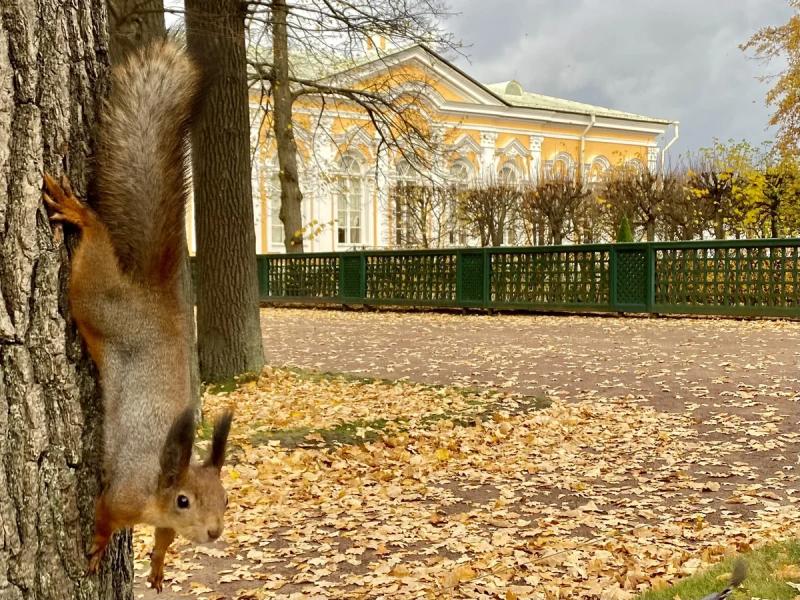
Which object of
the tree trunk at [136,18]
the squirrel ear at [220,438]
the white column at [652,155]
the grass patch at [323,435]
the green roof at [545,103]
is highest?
the green roof at [545,103]

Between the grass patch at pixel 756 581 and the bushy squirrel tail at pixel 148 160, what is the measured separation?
9.27 ft

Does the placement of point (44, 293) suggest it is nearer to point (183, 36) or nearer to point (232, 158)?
point (183, 36)

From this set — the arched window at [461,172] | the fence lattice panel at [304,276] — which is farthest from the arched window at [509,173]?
the fence lattice panel at [304,276]

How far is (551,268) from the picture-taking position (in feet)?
71.8

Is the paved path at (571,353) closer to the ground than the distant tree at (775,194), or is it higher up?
closer to the ground

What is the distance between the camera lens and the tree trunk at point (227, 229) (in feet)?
31.2

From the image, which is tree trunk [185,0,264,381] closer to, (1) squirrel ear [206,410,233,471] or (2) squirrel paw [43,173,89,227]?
(1) squirrel ear [206,410,233,471]

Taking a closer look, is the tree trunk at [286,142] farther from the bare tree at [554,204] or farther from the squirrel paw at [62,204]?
the squirrel paw at [62,204]

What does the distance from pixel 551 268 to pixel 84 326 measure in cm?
2047

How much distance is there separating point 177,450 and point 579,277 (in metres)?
20.1

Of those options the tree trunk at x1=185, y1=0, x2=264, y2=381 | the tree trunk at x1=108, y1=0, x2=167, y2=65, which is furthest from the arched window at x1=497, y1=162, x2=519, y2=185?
the tree trunk at x1=108, y1=0, x2=167, y2=65

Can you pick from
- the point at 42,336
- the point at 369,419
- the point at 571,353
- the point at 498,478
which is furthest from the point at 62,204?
the point at 571,353

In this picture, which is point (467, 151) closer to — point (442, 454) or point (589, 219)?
point (589, 219)

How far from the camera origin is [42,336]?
77.0 inches
